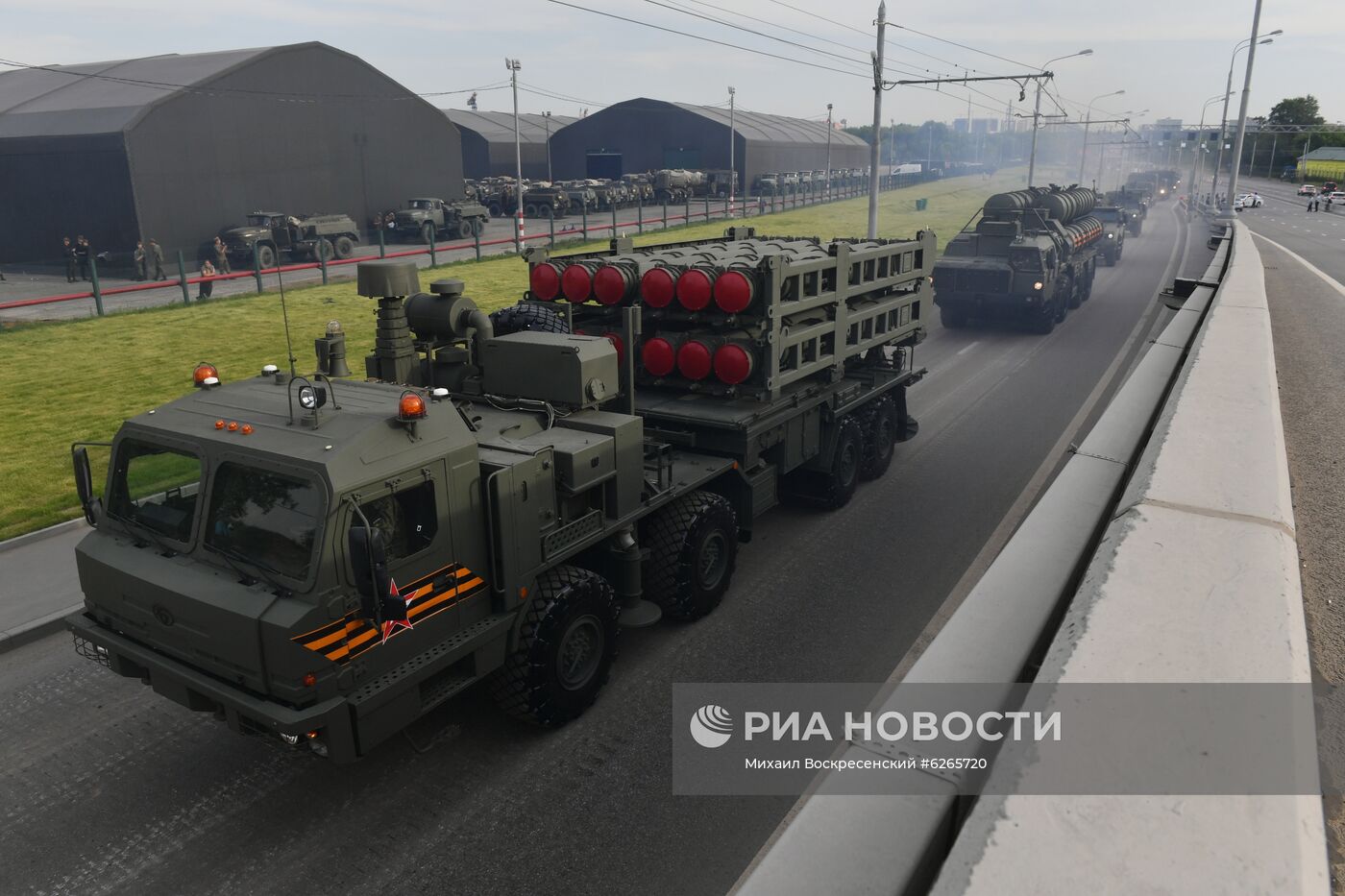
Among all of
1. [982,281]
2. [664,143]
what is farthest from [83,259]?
[664,143]

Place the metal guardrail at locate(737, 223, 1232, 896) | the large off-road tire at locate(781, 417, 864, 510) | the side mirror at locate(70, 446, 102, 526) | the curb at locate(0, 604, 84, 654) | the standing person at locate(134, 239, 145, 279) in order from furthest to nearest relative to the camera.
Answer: the standing person at locate(134, 239, 145, 279), the large off-road tire at locate(781, 417, 864, 510), the curb at locate(0, 604, 84, 654), the side mirror at locate(70, 446, 102, 526), the metal guardrail at locate(737, 223, 1232, 896)

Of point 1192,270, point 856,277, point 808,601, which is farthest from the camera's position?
point 1192,270

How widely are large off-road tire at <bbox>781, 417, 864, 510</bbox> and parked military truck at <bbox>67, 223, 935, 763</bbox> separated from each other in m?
→ 1.12

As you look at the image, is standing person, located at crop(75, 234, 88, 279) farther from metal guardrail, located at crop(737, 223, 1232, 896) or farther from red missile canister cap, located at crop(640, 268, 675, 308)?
metal guardrail, located at crop(737, 223, 1232, 896)

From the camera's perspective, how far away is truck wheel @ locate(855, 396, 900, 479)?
11445 mm

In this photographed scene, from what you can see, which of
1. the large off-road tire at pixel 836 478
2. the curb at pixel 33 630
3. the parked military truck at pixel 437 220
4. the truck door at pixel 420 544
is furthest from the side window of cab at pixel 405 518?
the parked military truck at pixel 437 220

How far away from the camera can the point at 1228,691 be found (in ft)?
5.63

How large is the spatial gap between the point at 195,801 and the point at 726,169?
220 feet

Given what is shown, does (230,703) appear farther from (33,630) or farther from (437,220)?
(437,220)

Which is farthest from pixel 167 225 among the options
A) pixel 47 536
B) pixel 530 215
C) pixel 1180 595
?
pixel 1180 595

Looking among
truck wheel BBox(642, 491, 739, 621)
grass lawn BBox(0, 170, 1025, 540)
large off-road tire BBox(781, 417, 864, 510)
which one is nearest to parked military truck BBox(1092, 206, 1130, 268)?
grass lawn BBox(0, 170, 1025, 540)

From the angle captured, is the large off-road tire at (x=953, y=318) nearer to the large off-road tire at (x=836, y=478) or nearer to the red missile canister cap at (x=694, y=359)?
the large off-road tire at (x=836, y=478)

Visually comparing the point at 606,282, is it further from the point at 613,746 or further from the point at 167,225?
the point at 167,225

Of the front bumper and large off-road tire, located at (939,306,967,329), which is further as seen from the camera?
large off-road tire, located at (939,306,967,329)
